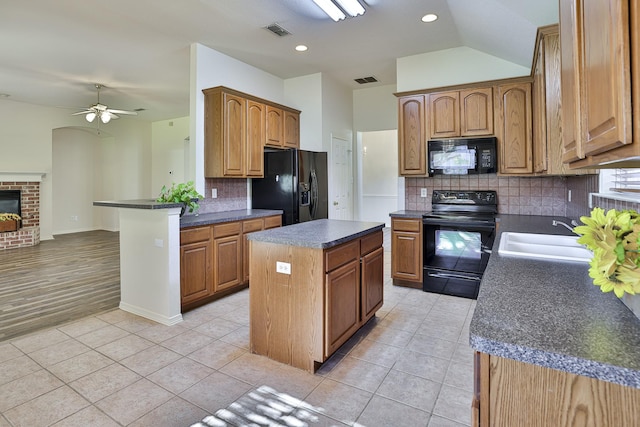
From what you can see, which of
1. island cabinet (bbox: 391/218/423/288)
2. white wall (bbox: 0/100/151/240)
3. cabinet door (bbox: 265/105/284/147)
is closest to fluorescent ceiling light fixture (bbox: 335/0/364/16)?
cabinet door (bbox: 265/105/284/147)

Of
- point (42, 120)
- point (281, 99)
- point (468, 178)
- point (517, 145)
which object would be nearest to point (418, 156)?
point (468, 178)

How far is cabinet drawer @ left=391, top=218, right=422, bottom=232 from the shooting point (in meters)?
3.90

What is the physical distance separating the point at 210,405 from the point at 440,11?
392 cm

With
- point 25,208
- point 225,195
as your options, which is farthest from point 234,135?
point 25,208

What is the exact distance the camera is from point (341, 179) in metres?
6.15

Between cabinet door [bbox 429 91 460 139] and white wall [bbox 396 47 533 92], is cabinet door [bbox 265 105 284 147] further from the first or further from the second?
cabinet door [bbox 429 91 460 139]

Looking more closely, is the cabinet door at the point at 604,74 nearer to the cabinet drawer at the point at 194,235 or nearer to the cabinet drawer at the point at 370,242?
the cabinet drawer at the point at 370,242

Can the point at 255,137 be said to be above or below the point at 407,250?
above

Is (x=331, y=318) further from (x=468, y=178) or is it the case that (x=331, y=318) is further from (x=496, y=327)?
(x=468, y=178)

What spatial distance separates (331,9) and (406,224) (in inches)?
91.9

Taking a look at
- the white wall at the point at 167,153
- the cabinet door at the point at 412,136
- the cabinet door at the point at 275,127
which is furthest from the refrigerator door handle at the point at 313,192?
the white wall at the point at 167,153

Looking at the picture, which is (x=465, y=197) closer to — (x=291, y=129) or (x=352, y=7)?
(x=352, y=7)

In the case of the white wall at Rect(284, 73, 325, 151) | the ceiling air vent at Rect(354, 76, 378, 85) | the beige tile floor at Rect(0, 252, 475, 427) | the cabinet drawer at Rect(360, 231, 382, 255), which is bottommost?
the beige tile floor at Rect(0, 252, 475, 427)

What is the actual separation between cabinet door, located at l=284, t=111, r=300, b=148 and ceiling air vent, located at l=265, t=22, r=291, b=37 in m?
1.35
